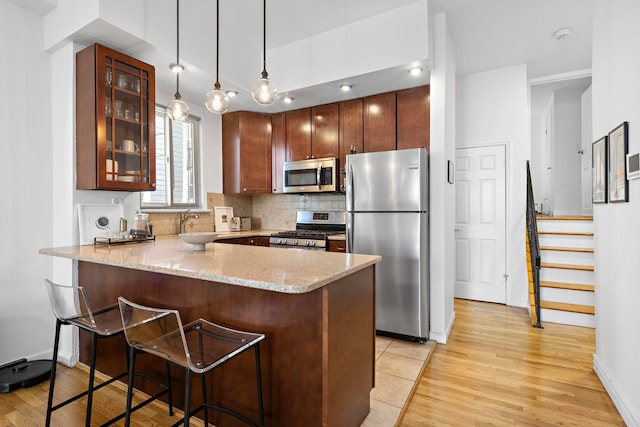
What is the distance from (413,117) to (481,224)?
6.14 ft

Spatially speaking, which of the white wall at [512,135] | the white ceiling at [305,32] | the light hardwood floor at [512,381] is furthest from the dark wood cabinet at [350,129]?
the light hardwood floor at [512,381]

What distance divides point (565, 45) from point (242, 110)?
12.6 ft

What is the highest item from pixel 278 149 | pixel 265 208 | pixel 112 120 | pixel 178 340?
pixel 278 149

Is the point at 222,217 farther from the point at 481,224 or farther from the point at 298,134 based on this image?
the point at 481,224

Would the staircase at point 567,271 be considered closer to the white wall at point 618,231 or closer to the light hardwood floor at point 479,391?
the light hardwood floor at point 479,391

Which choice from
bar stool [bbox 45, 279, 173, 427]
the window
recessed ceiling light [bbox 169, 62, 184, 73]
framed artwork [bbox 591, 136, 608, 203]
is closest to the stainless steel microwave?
the window

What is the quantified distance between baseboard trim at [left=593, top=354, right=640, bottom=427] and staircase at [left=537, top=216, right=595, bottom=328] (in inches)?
43.7

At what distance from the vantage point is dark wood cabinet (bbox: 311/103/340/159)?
3953 millimetres

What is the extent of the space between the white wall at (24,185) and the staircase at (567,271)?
4760 millimetres

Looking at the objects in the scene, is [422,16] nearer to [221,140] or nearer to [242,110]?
[242,110]

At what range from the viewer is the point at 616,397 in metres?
2.03

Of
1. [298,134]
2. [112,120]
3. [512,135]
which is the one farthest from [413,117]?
[112,120]

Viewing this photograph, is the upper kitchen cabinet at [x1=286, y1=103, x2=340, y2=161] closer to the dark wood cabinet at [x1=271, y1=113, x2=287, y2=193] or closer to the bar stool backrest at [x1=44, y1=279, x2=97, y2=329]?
the dark wood cabinet at [x1=271, y1=113, x2=287, y2=193]

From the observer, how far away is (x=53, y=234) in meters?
2.67
